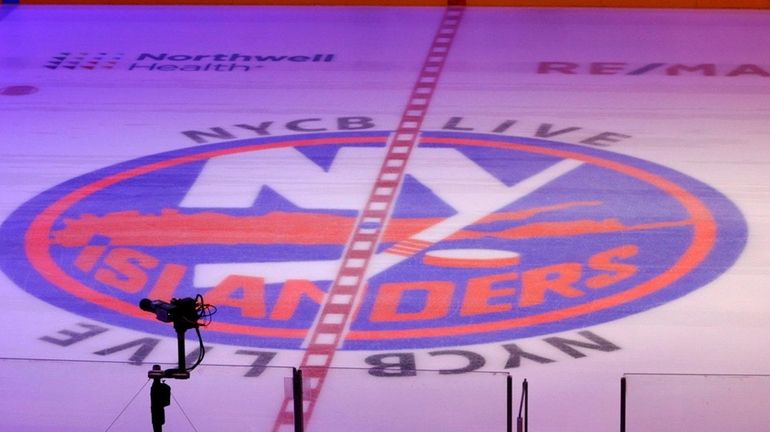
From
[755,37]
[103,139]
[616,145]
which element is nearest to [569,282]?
[616,145]

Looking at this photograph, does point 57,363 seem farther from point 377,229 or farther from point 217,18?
point 217,18

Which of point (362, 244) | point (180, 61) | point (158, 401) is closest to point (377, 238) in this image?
point (362, 244)

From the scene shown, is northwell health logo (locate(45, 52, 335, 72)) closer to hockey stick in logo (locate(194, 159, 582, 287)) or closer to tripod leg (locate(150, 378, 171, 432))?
hockey stick in logo (locate(194, 159, 582, 287))

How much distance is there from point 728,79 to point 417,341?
405 cm

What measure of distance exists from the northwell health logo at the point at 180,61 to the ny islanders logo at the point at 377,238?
5.21 feet

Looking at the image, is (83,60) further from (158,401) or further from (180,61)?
(158,401)

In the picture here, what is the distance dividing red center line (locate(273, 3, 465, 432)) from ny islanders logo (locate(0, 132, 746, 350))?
0.05ft

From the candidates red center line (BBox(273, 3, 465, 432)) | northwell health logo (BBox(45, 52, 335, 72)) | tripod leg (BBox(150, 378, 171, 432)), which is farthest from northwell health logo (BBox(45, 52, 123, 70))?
tripod leg (BBox(150, 378, 171, 432))

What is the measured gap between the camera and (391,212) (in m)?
6.74

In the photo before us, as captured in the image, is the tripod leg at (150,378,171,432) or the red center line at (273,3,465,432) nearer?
the tripod leg at (150,378,171,432)

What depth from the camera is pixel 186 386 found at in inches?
160

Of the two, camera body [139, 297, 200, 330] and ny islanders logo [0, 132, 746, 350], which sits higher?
ny islanders logo [0, 132, 746, 350]

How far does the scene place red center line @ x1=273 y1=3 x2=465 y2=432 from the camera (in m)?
4.02

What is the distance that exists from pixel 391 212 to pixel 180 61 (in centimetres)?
311
